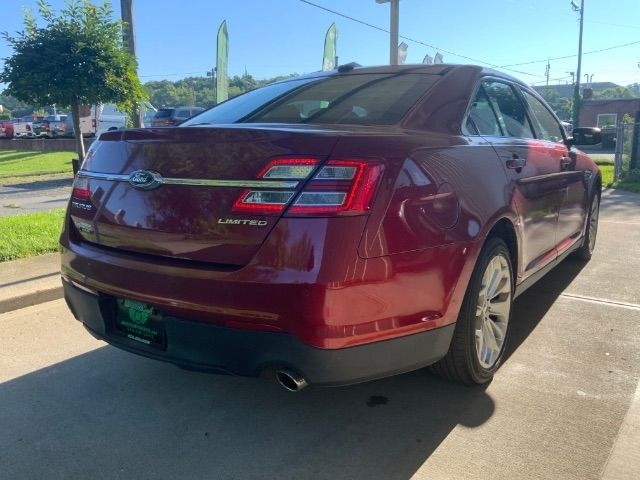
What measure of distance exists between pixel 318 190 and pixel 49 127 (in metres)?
34.7

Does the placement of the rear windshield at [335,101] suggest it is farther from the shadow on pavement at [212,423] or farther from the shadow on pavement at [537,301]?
the shadow on pavement at [537,301]

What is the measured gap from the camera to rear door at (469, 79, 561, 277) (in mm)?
3182

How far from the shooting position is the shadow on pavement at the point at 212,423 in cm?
241

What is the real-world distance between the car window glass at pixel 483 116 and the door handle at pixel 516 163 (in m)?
0.19

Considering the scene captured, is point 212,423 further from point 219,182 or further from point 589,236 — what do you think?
point 589,236

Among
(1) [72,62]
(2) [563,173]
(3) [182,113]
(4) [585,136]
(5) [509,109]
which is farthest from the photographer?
(3) [182,113]

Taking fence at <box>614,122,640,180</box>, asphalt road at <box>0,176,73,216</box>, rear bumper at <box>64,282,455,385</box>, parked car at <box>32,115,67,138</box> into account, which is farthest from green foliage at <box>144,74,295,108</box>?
rear bumper at <box>64,282,455,385</box>

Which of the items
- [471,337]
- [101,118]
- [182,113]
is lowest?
[471,337]

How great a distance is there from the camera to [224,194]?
7.39 feet

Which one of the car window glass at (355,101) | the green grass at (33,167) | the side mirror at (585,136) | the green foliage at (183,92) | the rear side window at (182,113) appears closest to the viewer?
the car window glass at (355,101)

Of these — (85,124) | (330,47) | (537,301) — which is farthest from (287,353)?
(85,124)

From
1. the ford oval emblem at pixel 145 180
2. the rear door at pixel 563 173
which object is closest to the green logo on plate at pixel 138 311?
the ford oval emblem at pixel 145 180

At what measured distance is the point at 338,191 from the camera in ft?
7.02

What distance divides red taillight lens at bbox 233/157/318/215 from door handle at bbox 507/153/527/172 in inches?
56.6
